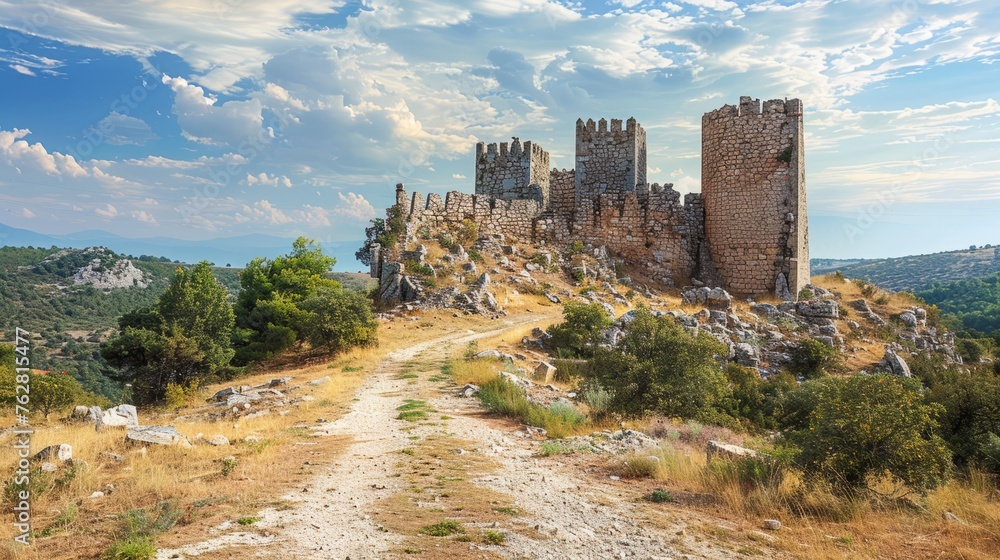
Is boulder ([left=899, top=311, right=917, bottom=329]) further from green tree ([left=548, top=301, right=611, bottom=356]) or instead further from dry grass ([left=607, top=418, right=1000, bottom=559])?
dry grass ([left=607, top=418, right=1000, bottom=559])

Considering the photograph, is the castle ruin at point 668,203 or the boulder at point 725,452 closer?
the boulder at point 725,452

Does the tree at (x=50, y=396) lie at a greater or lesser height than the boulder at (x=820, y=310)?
lesser

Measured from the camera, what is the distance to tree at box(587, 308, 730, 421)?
33.5ft

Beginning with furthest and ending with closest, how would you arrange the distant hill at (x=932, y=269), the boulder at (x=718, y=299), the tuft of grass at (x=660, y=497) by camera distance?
1. the distant hill at (x=932, y=269)
2. the boulder at (x=718, y=299)
3. the tuft of grass at (x=660, y=497)

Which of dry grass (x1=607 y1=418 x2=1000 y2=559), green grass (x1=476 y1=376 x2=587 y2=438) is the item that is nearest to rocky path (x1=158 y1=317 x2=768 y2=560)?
dry grass (x1=607 y1=418 x2=1000 y2=559)

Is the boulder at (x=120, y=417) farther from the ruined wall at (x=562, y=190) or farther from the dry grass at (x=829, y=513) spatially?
the ruined wall at (x=562, y=190)

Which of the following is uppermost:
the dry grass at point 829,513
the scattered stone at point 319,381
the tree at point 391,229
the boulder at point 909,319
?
the tree at point 391,229

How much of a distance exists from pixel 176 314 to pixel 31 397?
179 inches

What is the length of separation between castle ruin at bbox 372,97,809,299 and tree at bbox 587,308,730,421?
15.2 meters

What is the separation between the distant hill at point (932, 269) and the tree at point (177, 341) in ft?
199

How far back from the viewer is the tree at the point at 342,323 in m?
18.9

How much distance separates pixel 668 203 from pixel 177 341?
2075 cm

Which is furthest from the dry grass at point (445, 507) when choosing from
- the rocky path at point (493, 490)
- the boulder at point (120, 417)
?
the boulder at point (120, 417)

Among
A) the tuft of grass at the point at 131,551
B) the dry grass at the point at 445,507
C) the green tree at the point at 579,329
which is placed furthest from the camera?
the green tree at the point at 579,329
